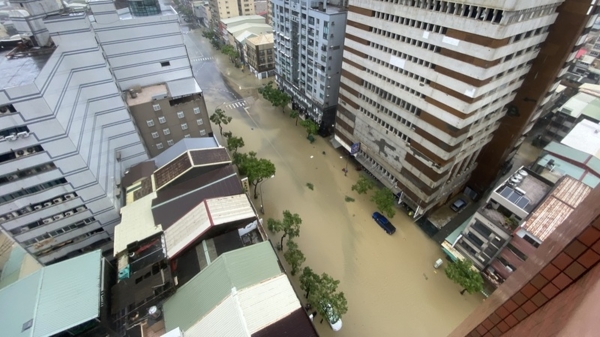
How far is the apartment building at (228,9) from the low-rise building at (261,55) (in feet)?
95.1

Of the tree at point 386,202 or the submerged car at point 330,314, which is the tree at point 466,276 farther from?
the submerged car at point 330,314

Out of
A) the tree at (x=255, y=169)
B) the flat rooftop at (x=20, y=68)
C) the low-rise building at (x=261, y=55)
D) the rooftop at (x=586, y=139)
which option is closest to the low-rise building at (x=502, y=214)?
the rooftop at (x=586, y=139)

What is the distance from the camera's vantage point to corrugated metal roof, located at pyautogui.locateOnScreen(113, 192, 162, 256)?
87.6 feet

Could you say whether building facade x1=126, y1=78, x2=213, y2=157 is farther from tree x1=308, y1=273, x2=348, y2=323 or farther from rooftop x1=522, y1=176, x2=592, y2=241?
rooftop x1=522, y1=176, x2=592, y2=241

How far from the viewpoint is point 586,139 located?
128 feet

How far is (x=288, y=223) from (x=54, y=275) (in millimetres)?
21253

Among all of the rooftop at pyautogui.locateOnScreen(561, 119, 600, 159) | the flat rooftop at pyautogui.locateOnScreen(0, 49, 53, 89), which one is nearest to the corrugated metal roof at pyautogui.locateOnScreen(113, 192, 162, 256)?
the flat rooftop at pyautogui.locateOnScreen(0, 49, 53, 89)

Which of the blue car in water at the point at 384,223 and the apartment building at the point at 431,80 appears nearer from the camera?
the apartment building at the point at 431,80

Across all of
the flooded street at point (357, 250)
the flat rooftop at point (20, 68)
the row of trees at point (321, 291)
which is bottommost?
the flooded street at point (357, 250)

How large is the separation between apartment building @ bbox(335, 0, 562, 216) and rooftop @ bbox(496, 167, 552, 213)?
5879mm

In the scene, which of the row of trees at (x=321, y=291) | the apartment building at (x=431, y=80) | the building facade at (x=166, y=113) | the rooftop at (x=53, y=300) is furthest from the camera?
the building facade at (x=166, y=113)

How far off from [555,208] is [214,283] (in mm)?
32474

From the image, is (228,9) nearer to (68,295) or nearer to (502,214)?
(68,295)

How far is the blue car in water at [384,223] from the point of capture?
3691cm
